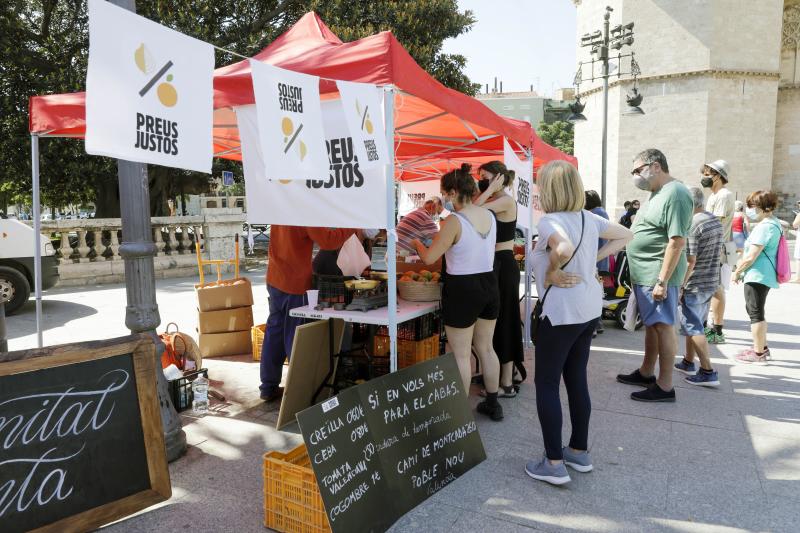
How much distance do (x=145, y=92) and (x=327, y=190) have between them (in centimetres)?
157

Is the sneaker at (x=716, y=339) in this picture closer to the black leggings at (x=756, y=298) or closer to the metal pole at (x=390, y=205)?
the black leggings at (x=756, y=298)

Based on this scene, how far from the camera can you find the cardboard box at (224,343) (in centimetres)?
604

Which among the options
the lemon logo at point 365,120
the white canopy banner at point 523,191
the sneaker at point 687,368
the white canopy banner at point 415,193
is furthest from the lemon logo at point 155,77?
the white canopy banner at point 415,193

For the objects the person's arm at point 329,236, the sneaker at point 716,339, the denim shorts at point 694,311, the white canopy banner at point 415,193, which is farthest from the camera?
the white canopy banner at point 415,193

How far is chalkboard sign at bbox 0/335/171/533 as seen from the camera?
2389 millimetres

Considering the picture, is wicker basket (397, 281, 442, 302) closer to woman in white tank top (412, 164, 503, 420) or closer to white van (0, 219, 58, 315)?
woman in white tank top (412, 164, 503, 420)

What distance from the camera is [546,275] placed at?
10.6ft

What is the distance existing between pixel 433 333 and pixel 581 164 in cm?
3217

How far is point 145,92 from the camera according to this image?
8.33ft

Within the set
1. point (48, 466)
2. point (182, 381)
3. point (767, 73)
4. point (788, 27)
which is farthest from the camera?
point (788, 27)

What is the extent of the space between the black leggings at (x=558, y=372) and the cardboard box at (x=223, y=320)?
387 centimetres

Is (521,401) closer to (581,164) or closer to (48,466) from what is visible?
(48,466)

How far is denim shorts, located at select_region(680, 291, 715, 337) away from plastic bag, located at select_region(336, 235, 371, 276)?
305cm

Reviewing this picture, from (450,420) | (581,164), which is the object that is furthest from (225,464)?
(581,164)
